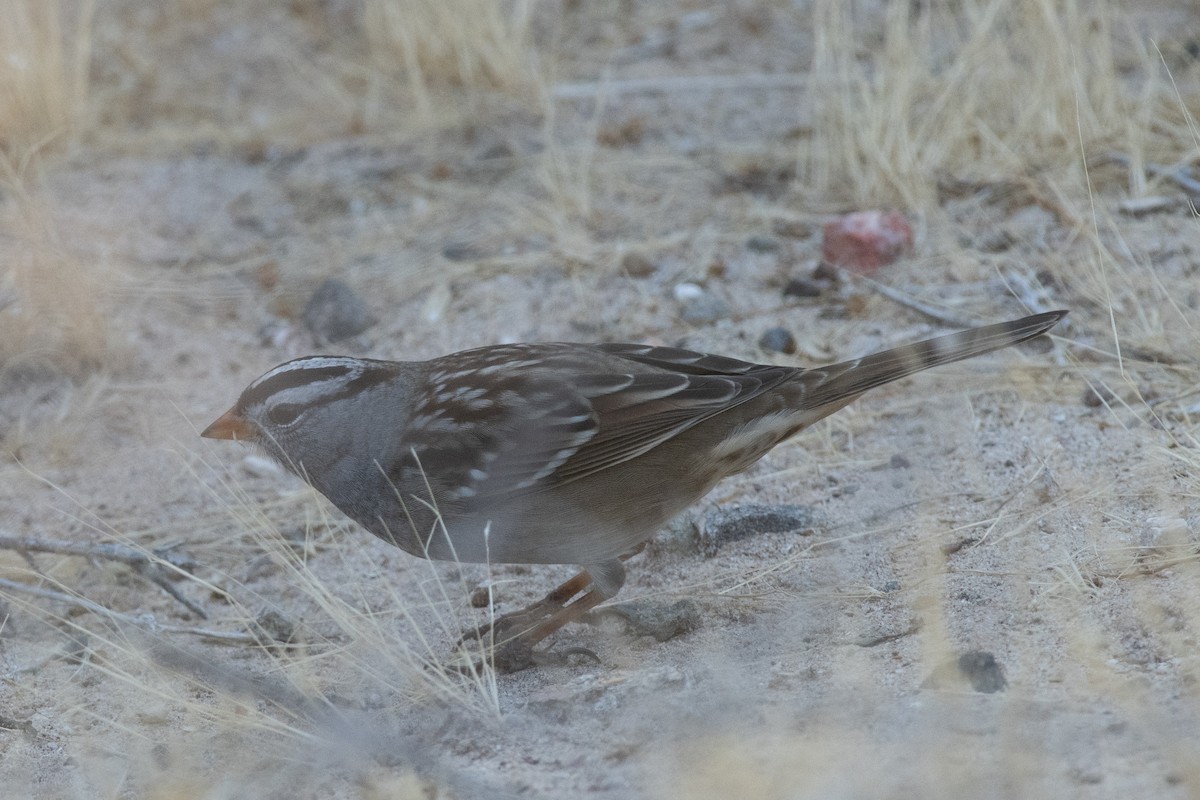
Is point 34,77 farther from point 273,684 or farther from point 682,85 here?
point 273,684

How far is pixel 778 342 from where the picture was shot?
5.39 metres

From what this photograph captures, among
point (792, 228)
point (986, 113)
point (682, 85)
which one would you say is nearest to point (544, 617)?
point (792, 228)

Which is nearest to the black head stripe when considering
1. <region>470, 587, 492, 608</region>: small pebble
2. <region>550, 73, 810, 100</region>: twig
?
<region>470, 587, 492, 608</region>: small pebble

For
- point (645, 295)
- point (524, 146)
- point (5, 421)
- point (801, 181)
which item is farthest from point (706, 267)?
point (5, 421)

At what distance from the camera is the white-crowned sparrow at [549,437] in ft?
12.6

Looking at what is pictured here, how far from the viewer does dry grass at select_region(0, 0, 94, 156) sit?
672 cm

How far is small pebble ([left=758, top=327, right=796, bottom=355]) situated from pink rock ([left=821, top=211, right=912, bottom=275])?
597 mm

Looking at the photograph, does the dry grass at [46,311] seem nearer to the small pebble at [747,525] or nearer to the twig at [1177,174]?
the small pebble at [747,525]

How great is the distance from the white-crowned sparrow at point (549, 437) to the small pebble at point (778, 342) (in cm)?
129

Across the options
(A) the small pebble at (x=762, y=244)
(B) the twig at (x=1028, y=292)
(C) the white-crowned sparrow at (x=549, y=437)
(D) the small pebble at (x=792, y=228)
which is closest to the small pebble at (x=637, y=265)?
(A) the small pebble at (x=762, y=244)

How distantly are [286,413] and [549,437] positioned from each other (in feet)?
2.99

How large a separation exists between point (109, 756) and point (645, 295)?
3188 mm

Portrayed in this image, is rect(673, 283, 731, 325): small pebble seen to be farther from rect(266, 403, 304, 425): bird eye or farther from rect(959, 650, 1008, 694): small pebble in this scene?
rect(959, 650, 1008, 694): small pebble

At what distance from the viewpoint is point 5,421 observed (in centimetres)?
542
